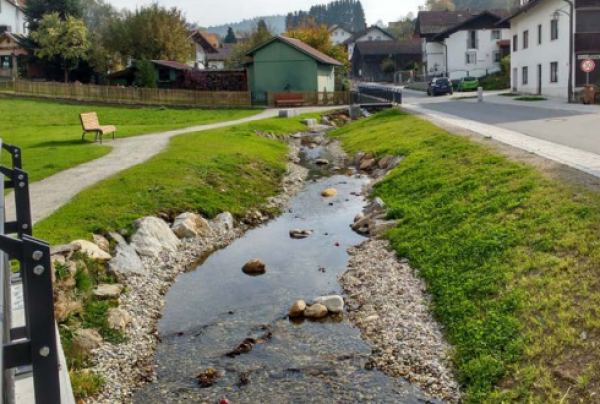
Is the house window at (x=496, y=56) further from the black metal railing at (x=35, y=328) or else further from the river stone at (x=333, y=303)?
the black metal railing at (x=35, y=328)

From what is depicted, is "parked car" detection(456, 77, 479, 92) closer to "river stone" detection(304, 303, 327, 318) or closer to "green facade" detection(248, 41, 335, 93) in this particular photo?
"green facade" detection(248, 41, 335, 93)

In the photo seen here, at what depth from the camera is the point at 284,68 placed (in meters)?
52.2

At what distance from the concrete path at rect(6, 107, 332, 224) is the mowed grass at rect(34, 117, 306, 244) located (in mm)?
393

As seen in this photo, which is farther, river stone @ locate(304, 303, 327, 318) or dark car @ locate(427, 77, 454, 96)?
dark car @ locate(427, 77, 454, 96)

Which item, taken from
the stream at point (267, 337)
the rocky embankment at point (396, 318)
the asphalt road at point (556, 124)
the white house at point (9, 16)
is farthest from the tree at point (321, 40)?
the rocky embankment at point (396, 318)

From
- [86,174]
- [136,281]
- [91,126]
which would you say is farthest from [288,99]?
[136,281]

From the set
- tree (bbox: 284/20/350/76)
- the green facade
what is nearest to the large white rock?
the green facade

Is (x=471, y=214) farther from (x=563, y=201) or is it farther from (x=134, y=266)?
(x=134, y=266)

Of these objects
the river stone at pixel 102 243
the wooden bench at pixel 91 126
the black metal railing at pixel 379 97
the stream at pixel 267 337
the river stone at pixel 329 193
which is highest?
the black metal railing at pixel 379 97

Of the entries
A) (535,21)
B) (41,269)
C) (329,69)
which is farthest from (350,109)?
(41,269)

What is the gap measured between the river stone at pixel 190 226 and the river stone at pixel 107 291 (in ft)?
11.9

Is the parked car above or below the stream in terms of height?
above

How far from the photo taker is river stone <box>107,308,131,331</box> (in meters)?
8.60

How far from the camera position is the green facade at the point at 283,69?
170 ft
